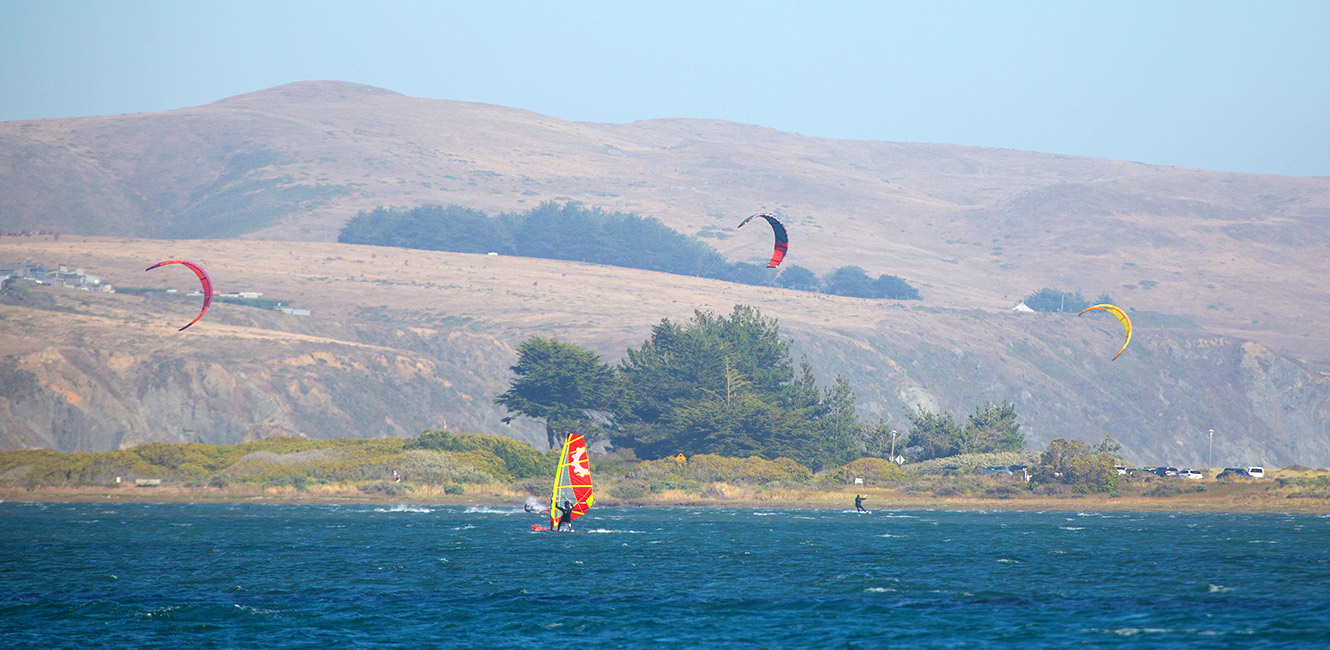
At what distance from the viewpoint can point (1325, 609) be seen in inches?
1416

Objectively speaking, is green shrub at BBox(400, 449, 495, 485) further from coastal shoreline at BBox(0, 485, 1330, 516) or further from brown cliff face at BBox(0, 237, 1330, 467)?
brown cliff face at BBox(0, 237, 1330, 467)

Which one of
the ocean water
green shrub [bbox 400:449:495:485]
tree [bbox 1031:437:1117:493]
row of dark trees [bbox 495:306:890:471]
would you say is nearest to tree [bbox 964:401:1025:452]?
row of dark trees [bbox 495:306:890:471]

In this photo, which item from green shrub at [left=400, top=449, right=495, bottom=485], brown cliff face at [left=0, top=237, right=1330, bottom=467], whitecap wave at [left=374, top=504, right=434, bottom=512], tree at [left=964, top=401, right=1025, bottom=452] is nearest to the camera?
whitecap wave at [left=374, top=504, right=434, bottom=512]

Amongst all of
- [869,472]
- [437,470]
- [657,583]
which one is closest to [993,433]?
[869,472]

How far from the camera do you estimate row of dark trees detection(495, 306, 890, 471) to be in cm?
9300

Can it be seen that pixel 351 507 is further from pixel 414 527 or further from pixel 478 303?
pixel 478 303

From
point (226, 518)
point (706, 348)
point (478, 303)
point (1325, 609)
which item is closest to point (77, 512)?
point (226, 518)

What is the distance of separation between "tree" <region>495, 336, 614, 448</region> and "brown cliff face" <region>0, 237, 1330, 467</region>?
26.9 m

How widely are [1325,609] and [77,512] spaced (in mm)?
63221

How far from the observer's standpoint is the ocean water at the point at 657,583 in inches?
1373

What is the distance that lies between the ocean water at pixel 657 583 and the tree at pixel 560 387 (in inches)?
925

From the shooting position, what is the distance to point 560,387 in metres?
94.5

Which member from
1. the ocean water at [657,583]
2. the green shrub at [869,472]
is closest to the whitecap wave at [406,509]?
the ocean water at [657,583]

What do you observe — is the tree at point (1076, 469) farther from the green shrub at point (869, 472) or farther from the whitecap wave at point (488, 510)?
the whitecap wave at point (488, 510)
